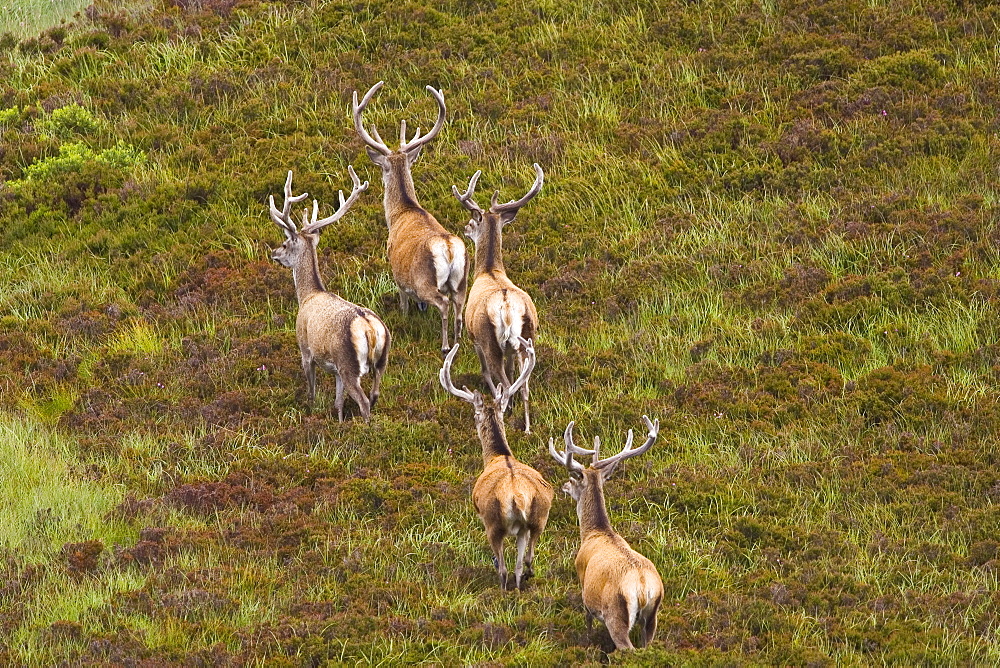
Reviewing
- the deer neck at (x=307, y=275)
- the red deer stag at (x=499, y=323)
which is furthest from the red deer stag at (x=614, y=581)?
the deer neck at (x=307, y=275)

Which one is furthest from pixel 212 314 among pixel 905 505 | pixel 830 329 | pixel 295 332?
pixel 905 505

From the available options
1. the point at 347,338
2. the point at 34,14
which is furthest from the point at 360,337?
the point at 34,14

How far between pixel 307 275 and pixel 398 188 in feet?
6.26

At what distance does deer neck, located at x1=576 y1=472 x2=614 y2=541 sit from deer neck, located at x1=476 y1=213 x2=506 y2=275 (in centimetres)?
362

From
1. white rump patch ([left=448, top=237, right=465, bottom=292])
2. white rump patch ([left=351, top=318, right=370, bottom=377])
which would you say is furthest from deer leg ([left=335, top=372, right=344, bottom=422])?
white rump patch ([left=448, top=237, right=465, bottom=292])

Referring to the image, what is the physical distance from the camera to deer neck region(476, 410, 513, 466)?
1084 centimetres

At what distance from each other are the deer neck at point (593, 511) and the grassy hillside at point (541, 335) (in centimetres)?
57

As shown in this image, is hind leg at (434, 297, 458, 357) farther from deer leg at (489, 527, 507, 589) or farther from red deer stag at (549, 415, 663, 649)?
red deer stag at (549, 415, 663, 649)

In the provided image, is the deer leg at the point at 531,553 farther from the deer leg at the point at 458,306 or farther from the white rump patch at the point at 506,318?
the deer leg at the point at 458,306

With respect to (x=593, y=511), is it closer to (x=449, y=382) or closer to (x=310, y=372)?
(x=449, y=382)

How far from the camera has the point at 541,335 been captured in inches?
553

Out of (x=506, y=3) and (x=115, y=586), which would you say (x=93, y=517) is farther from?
(x=506, y=3)

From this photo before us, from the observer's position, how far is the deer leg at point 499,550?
32.9ft

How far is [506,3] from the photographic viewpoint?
19.6 metres
